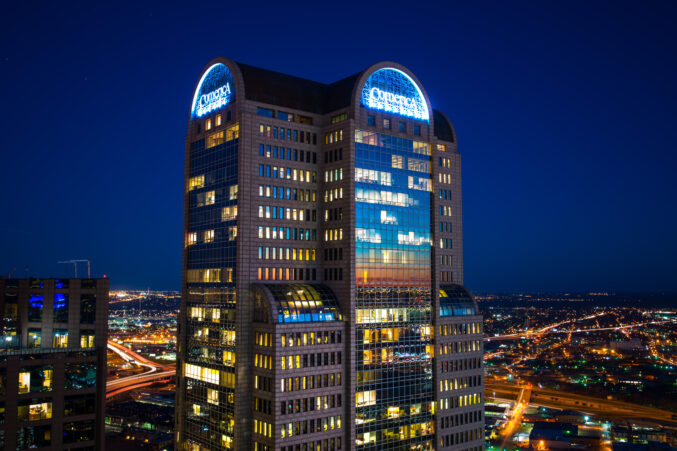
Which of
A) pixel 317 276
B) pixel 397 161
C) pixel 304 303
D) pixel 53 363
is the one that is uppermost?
pixel 397 161

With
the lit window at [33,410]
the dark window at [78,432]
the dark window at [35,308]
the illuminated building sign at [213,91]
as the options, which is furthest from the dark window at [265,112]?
the lit window at [33,410]

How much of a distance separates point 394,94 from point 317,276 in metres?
40.6

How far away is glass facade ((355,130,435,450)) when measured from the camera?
116m

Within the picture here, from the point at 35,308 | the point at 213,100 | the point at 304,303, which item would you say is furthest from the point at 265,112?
the point at 35,308

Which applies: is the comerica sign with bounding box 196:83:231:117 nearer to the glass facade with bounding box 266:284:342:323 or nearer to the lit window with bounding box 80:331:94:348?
the glass facade with bounding box 266:284:342:323

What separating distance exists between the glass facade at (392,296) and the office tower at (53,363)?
45.4 metres

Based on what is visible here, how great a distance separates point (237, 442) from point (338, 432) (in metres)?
17.8

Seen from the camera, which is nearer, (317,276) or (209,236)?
(209,236)

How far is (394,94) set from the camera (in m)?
127

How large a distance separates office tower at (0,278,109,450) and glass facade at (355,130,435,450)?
149 ft

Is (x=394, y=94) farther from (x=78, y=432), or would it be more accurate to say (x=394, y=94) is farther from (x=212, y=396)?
(x=78, y=432)

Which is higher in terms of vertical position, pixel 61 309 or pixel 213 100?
pixel 213 100

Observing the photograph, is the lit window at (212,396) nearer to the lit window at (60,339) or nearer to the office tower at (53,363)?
the office tower at (53,363)

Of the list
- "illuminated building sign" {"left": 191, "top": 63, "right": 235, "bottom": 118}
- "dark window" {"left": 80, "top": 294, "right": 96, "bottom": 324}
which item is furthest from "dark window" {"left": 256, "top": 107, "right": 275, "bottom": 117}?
"dark window" {"left": 80, "top": 294, "right": 96, "bottom": 324}
